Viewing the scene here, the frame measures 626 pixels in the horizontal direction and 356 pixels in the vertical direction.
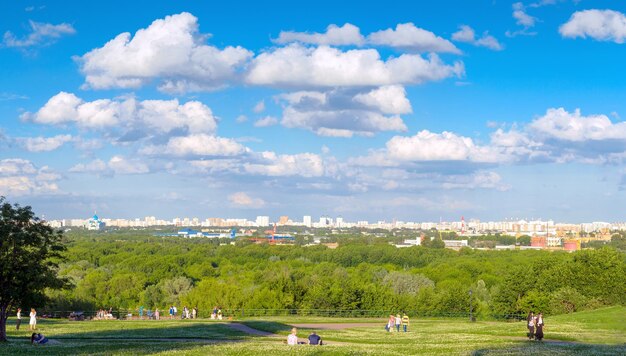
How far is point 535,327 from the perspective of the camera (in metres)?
46.4

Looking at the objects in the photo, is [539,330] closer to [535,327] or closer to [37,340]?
[535,327]

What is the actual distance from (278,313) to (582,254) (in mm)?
50799

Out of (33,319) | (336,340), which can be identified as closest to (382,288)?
(336,340)

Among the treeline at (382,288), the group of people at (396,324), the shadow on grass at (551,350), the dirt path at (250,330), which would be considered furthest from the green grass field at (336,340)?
the treeline at (382,288)

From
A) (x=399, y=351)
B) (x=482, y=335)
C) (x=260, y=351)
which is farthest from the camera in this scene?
(x=482, y=335)

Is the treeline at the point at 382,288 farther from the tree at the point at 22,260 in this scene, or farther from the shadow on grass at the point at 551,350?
the shadow on grass at the point at 551,350

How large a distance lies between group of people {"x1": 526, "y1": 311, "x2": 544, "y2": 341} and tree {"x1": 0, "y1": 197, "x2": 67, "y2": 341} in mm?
29090

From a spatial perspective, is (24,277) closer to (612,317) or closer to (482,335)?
(482,335)

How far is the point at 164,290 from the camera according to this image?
141 metres

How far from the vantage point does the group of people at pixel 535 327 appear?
45.1m

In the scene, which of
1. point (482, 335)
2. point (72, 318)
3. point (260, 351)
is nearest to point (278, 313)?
point (72, 318)

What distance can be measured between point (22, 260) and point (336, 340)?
19.6m

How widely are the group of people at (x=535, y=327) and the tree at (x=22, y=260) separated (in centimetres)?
2909

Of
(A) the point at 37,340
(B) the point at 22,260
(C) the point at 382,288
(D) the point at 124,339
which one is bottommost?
(C) the point at 382,288
